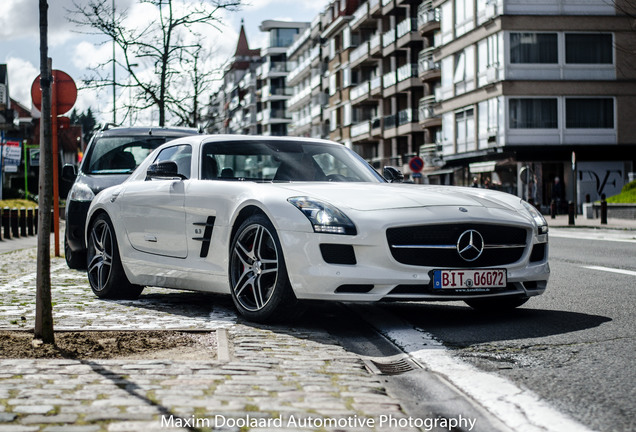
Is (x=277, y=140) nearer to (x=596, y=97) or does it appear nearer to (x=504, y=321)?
(x=504, y=321)

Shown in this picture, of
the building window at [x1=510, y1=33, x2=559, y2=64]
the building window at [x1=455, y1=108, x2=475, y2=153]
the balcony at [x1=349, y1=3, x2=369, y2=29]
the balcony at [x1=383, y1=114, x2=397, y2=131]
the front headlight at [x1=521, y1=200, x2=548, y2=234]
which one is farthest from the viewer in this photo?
the balcony at [x1=349, y1=3, x2=369, y2=29]

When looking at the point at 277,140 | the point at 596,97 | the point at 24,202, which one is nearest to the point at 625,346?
the point at 277,140

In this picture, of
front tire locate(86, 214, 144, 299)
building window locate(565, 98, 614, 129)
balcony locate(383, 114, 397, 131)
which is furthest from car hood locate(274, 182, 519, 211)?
balcony locate(383, 114, 397, 131)

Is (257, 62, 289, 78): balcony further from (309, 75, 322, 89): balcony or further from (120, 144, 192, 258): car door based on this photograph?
(120, 144, 192, 258): car door

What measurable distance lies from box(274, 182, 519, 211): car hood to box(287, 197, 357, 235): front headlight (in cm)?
9

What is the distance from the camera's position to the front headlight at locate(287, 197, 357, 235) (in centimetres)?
628

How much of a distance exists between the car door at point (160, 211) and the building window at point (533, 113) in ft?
129

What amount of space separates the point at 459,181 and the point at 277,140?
1777 inches

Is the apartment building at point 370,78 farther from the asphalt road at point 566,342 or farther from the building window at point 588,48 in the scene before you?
the asphalt road at point 566,342

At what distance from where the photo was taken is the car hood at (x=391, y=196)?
6.52 metres

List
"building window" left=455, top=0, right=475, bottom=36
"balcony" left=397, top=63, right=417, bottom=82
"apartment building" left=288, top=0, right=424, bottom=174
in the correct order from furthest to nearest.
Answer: "apartment building" left=288, top=0, right=424, bottom=174 → "balcony" left=397, top=63, right=417, bottom=82 → "building window" left=455, top=0, right=475, bottom=36

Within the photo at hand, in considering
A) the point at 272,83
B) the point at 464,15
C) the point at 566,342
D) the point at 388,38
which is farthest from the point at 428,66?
the point at 272,83

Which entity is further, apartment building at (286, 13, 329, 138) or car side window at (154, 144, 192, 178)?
apartment building at (286, 13, 329, 138)

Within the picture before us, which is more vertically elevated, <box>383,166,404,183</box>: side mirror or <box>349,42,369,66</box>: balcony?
<box>349,42,369,66</box>: balcony
